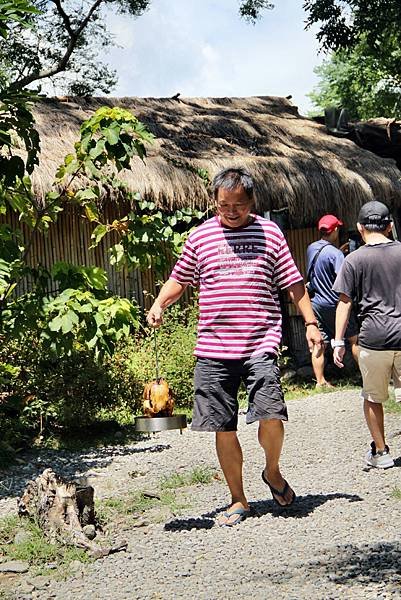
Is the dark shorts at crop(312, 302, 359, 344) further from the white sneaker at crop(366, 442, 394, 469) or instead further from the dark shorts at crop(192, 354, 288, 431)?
the dark shorts at crop(192, 354, 288, 431)

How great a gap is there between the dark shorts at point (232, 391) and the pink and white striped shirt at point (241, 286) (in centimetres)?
7

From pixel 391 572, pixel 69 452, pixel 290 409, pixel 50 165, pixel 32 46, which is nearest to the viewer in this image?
pixel 391 572

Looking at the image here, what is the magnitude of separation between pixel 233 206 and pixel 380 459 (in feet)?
7.39

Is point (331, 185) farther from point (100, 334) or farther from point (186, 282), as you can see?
point (186, 282)

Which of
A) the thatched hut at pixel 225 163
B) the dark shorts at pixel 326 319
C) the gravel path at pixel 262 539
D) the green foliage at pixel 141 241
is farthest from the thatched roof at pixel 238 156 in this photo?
the gravel path at pixel 262 539

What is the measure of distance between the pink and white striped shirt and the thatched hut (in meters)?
6.13

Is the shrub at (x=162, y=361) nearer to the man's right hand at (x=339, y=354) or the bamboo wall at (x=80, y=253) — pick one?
the bamboo wall at (x=80, y=253)

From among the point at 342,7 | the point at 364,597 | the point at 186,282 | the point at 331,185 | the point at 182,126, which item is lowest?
the point at 364,597

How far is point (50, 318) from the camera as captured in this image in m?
7.94

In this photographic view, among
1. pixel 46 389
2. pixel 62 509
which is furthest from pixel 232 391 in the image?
pixel 46 389

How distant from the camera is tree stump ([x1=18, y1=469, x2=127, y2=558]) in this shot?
17.9ft

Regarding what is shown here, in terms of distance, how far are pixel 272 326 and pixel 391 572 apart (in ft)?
5.29

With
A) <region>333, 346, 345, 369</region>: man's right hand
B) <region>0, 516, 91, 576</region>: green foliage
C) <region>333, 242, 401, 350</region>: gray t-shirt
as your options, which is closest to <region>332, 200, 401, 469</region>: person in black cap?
<region>333, 242, 401, 350</region>: gray t-shirt

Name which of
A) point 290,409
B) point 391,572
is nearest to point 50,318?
point 290,409
